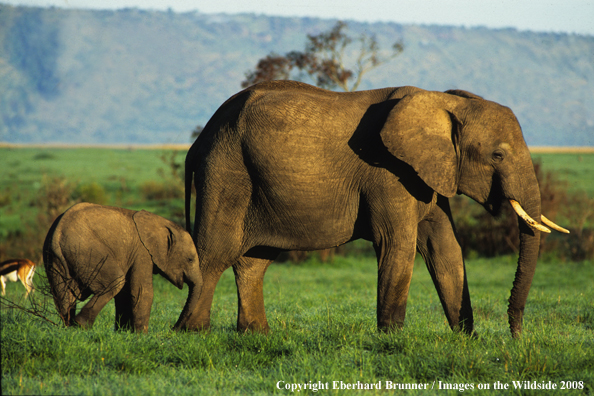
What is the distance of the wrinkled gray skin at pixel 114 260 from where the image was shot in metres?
6.45

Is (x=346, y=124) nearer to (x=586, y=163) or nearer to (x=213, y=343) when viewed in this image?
(x=213, y=343)

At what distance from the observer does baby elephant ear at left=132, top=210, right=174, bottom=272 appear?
6.89m

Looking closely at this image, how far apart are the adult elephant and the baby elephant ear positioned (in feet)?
1.21

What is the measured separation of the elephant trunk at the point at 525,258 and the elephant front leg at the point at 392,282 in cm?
119

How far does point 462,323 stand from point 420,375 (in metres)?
2.00

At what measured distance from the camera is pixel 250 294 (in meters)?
7.57

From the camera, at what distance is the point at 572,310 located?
31.5 ft

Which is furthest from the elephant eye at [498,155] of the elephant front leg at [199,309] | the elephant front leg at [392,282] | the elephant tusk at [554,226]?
the elephant front leg at [199,309]

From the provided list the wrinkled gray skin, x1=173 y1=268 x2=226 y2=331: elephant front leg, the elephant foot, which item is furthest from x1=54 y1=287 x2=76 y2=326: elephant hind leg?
the elephant foot

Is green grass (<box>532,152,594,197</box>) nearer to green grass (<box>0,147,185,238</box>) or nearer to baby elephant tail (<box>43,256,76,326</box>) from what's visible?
green grass (<box>0,147,185,238</box>)

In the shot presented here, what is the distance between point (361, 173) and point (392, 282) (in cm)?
120

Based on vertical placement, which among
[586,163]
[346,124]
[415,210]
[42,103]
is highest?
[346,124]

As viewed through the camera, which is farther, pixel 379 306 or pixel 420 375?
pixel 379 306

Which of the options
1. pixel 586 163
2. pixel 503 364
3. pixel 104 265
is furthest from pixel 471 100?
pixel 586 163
